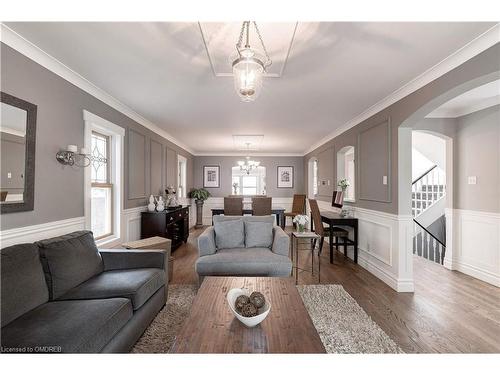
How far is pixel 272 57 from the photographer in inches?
85.0

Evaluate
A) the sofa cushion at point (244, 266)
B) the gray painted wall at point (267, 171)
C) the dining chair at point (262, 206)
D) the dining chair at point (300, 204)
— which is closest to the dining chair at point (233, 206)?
the dining chair at point (262, 206)

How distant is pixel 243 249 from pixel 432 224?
4.36 metres

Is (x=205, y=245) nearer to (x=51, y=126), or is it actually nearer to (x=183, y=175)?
(x=51, y=126)

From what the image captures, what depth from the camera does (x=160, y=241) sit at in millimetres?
3164

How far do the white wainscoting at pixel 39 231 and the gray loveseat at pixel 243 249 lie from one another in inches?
53.2

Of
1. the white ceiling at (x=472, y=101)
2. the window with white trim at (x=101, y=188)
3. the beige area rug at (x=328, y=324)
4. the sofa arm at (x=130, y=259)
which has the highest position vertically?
the white ceiling at (x=472, y=101)

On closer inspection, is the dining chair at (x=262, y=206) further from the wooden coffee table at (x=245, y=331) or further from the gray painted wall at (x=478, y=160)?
the wooden coffee table at (x=245, y=331)

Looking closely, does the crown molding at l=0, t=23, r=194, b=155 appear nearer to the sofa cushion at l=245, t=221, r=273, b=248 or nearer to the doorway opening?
the sofa cushion at l=245, t=221, r=273, b=248

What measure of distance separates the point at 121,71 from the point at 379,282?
405 centimetres

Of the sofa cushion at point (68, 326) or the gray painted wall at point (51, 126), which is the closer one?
the sofa cushion at point (68, 326)

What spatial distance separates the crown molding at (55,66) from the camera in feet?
6.08

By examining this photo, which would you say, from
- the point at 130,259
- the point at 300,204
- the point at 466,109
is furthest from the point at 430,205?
the point at 130,259
